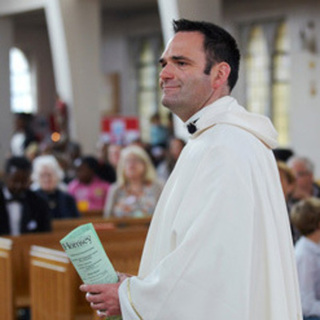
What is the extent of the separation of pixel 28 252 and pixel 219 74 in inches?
164

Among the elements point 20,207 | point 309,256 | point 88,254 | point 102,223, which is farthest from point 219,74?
point 102,223

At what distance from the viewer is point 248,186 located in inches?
109

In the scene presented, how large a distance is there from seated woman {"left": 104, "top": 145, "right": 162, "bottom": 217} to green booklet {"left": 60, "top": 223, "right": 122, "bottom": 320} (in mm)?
5663

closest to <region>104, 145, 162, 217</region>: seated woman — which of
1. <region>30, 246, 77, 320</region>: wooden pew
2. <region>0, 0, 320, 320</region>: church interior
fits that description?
<region>30, 246, 77, 320</region>: wooden pew

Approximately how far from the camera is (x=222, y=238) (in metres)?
2.70

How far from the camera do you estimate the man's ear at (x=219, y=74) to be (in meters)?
2.98

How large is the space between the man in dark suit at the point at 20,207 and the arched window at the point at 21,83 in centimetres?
1821

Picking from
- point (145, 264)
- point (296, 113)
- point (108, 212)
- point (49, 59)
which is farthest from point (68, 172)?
point (49, 59)

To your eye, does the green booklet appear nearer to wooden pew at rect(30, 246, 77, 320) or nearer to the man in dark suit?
wooden pew at rect(30, 246, 77, 320)

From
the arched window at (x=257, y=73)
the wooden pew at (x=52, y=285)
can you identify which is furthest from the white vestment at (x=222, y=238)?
the arched window at (x=257, y=73)

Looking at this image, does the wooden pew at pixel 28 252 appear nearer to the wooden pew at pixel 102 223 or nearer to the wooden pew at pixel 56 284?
the wooden pew at pixel 56 284

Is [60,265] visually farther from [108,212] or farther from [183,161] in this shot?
[108,212]

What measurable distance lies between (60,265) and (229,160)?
9.59 feet

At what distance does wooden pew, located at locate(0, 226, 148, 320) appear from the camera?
6.06 metres
